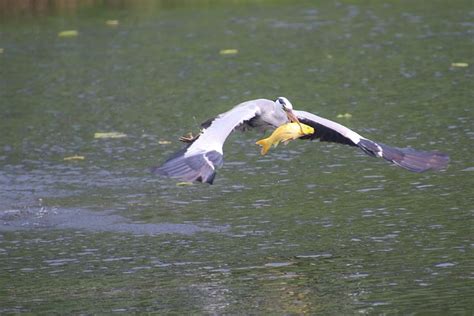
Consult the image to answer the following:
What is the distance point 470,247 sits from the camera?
437 inches

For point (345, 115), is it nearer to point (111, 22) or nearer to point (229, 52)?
point (229, 52)

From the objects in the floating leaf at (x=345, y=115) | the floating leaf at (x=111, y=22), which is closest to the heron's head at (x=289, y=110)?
the floating leaf at (x=345, y=115)

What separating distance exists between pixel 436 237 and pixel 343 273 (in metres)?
1.47

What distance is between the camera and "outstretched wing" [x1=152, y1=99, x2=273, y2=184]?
10.1 m

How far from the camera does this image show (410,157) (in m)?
11.3

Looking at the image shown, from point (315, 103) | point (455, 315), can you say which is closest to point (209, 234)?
point (455, 315)

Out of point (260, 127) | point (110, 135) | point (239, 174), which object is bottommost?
point (110, 135)

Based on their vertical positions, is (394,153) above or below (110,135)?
above

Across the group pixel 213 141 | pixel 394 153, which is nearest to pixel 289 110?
pixel 394 153

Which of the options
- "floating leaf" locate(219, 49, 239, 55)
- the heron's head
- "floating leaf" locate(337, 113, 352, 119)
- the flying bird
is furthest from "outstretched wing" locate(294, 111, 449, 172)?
"floating leaf" locate(219, 49, 239, 55)

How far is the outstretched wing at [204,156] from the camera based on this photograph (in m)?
10.1

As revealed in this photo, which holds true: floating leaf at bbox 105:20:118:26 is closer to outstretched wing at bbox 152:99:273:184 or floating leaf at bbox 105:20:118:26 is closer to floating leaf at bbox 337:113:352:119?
floating leaf at bbox 337:113:352:119

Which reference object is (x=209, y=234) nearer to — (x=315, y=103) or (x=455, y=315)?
(x=455, y=315)

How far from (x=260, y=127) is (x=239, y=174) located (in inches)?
89.2
